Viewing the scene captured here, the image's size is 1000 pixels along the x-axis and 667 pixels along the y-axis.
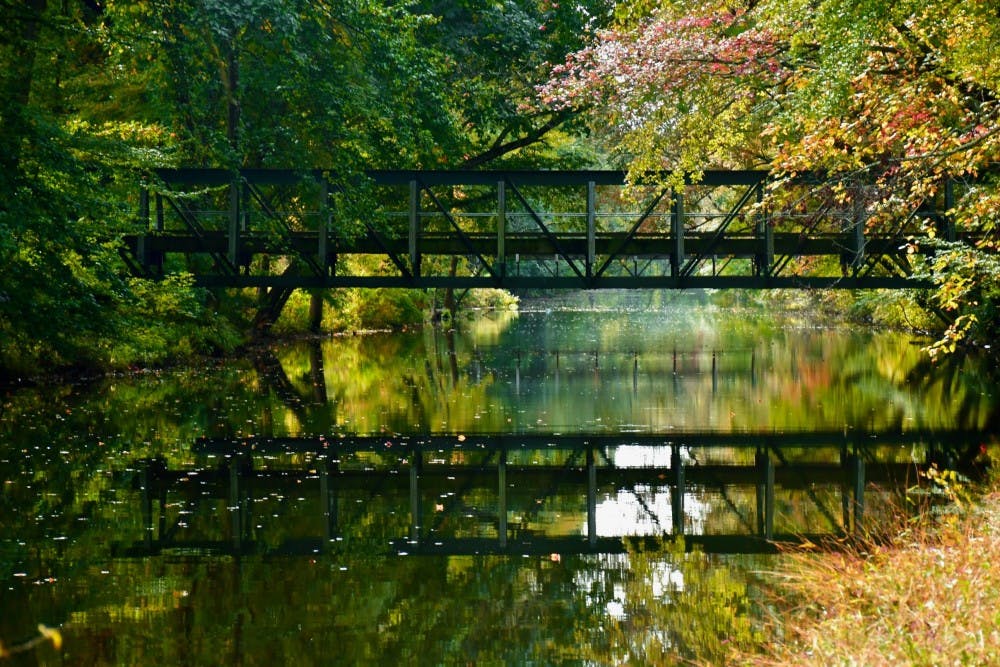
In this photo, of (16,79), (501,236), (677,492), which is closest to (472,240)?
(501,236)

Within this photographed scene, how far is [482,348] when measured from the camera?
122ft

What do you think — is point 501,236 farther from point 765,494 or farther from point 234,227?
point 765,494

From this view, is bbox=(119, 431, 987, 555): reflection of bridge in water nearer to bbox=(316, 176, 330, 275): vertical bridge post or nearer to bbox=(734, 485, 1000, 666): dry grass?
bbox=(734, 485, 1000, 666): dry grass

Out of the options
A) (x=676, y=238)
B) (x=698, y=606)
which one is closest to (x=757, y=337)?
(x=676, y=238)

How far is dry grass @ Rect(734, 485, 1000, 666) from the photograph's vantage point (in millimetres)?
5777

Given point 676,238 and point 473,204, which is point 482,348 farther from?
point 676,238

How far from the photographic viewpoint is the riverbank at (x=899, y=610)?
5785 millimetres

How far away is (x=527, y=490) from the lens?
1281 cm

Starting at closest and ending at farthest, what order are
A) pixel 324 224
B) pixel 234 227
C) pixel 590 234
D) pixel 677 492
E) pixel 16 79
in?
Answer: pixel 677 492, pixel 16 79, pixel 324 224, pixel 590 234, pixel 234 227

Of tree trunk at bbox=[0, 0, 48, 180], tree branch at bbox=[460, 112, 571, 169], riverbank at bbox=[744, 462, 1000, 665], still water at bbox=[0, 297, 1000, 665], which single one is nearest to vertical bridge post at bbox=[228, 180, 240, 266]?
still water at bbox=[0, 297, 1000, 665]

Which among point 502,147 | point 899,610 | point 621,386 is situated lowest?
point 899,610

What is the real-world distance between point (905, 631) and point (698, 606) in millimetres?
2227

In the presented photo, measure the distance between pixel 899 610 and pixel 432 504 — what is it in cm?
616

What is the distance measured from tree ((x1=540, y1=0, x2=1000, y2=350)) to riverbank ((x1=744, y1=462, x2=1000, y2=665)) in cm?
388
